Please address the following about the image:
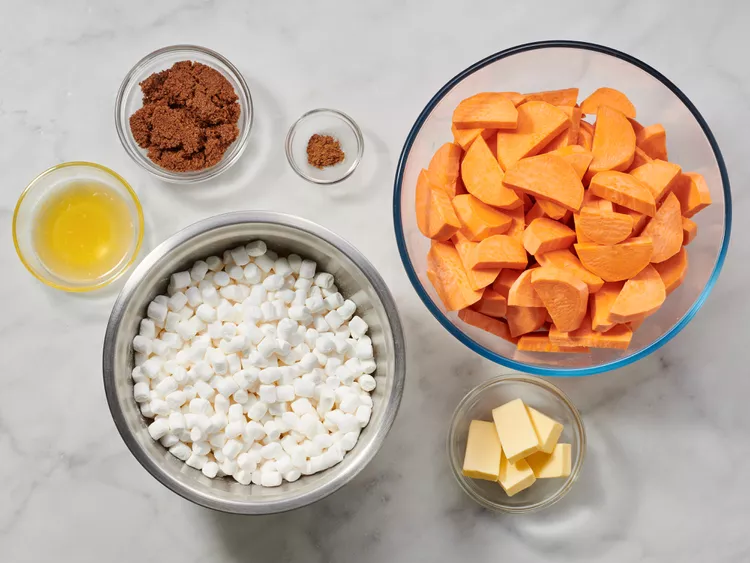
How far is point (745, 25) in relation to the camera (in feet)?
5.15

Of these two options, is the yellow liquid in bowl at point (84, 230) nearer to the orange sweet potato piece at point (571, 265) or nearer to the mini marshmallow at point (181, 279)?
the mini marshmallow at point (181, 279)

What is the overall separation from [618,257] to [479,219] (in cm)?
25

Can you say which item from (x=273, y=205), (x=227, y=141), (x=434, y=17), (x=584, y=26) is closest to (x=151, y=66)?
(x=227, y=141)

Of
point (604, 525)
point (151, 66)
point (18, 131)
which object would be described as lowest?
point (604, 525)

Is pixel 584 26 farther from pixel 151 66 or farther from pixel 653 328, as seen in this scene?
pixel 151 66

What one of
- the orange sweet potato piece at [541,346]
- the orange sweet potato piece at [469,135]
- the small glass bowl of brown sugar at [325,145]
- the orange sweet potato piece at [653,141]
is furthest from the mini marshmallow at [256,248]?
the orange sweet potato piece at [653,141]

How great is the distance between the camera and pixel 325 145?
1.54m

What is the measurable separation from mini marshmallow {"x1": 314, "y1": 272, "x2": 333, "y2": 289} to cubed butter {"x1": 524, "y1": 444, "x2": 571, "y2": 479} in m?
0.56

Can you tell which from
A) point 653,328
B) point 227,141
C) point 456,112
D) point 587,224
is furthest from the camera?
point 227,141

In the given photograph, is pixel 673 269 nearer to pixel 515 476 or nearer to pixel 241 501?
pixel 515 476

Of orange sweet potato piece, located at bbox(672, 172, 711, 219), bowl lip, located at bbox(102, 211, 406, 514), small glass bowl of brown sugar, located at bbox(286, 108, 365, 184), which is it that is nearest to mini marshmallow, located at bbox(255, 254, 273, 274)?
bowl lip, located at bbox(102, 211, 406, 514)

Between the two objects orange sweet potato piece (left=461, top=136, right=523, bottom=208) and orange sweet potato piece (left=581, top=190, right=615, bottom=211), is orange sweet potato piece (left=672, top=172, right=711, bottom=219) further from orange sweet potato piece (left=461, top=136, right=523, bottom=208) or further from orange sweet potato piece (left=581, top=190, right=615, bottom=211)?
orange sweet potato piece (left=461, top=136, right=523, bottom=208)

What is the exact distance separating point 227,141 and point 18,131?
1.64 ft

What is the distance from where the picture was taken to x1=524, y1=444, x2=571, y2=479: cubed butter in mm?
1475
